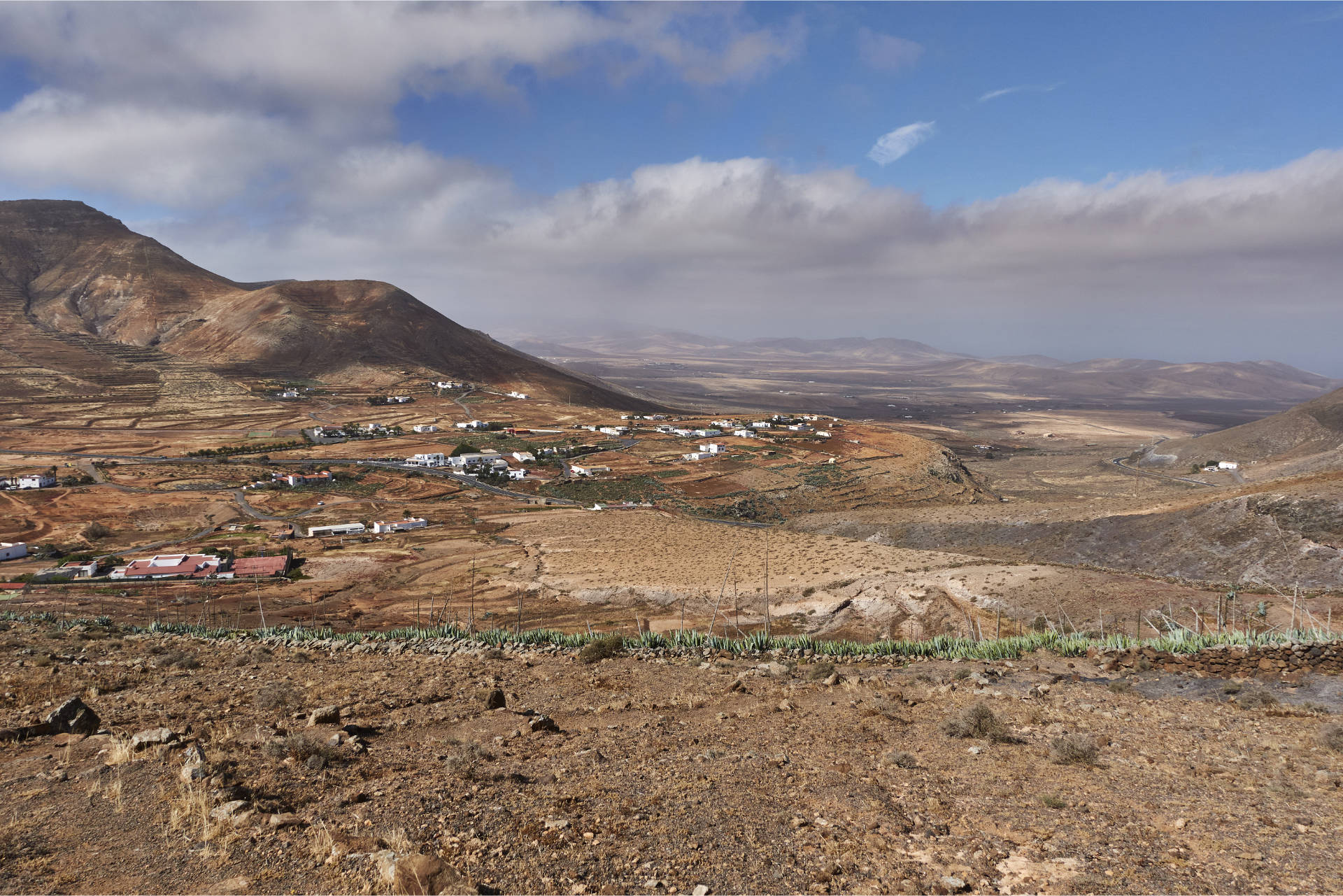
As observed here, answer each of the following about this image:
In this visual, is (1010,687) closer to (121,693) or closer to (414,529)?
(121,693)

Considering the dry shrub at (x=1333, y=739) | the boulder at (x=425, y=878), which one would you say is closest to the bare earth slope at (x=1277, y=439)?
the dry shrub at (x=1333, y=739)

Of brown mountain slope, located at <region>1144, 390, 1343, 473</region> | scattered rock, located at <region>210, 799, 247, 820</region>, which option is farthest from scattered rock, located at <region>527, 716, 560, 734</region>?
brown mountain slope, located at <region>1144, 390, 1343, 473</region>

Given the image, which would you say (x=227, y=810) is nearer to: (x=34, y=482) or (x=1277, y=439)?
(x=34, y=482)

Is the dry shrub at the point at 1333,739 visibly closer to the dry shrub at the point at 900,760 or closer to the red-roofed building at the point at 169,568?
the dry shrub at the point at 900,760

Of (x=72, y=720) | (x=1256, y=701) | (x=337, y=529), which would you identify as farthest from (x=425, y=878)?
(x=337, y=529)

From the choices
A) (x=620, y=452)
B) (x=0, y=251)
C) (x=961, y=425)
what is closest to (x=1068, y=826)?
(x=620, y=452)

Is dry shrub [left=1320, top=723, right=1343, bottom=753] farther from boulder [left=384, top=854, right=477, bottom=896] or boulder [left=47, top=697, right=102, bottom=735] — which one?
boulder [left=47, top=697, right=102, bottom=735]
